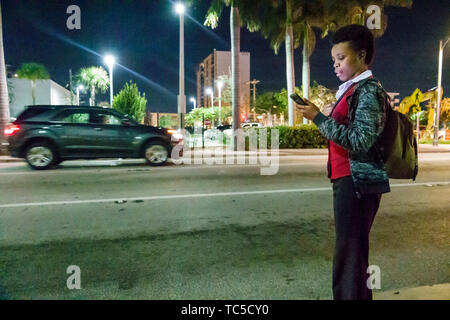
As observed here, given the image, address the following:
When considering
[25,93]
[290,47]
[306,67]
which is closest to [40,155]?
[290,47]

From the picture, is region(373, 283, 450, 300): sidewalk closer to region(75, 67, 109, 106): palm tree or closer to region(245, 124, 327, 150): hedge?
region(245, 124, 327, 150): hedge

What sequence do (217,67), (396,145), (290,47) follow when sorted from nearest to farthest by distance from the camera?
(396,145), (290,47), (217,67)

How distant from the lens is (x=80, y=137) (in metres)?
10.5

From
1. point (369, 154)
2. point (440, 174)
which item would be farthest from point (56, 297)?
point (440, 174)

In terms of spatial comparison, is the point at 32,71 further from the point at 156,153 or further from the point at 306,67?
the point at 156,153

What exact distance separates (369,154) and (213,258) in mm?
2205

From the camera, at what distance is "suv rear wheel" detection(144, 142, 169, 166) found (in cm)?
1127

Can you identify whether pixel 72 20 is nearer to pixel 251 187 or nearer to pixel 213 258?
pixel 251 187

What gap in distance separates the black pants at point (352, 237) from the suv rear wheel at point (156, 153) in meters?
9.58

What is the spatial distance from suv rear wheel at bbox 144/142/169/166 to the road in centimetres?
331

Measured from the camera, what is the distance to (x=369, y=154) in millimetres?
2010

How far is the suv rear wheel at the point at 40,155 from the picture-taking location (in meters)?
10.1

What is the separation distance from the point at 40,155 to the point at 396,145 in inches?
403
